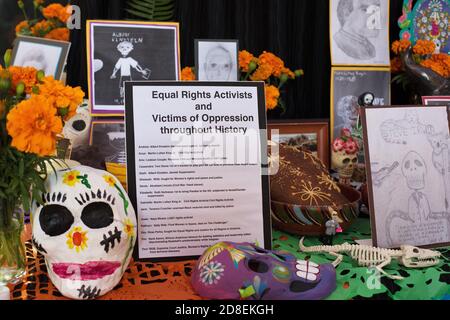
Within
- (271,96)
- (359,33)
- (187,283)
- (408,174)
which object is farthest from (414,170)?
(359,33)

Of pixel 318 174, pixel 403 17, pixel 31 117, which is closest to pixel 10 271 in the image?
pixel 31 117

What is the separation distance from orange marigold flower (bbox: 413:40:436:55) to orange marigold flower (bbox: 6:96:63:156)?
4.70 ft

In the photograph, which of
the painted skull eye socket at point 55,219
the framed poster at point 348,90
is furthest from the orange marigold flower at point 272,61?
the painted skull eye socket at point 55,219

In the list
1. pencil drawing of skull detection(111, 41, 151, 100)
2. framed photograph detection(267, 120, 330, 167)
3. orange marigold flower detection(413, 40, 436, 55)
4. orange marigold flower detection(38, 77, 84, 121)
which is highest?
orange marigold flower detection(413, 40, 436, 55)

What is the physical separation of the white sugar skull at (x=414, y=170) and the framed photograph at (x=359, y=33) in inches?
28.4

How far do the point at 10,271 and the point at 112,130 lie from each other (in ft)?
1.55

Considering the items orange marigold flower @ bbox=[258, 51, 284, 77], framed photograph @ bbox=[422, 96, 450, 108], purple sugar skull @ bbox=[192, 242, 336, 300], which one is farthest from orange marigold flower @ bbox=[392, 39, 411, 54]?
purple sugar skull @ bbox=[192, 242, 336, 300]

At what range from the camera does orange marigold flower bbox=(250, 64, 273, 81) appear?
1.42 metres

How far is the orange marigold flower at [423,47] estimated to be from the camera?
165 centimetres

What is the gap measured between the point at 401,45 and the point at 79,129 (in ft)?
3.94

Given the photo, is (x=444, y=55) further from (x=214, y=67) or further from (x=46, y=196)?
(x=46, y=196)

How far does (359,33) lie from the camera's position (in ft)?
5.45

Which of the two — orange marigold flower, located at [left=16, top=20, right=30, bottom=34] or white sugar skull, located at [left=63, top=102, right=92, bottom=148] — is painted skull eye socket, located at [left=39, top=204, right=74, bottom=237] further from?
orange marigold flower, located at [left=16, top=20, right=30, bottom=34]

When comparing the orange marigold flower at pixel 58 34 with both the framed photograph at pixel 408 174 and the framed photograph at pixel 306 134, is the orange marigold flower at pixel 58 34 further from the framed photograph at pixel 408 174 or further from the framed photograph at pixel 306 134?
the framed photograph at pixel 408 174
